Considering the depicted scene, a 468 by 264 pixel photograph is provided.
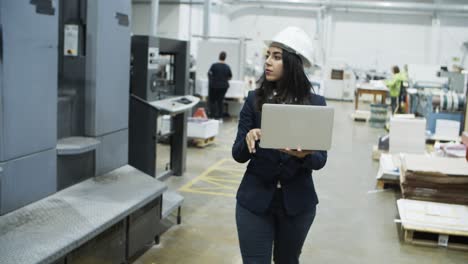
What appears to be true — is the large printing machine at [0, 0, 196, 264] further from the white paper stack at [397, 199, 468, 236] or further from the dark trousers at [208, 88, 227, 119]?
the dark trousers at [208, 88, 227, 119]

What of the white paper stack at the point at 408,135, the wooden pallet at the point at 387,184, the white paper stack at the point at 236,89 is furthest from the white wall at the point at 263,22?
the wooden pallet at the point at 387,184

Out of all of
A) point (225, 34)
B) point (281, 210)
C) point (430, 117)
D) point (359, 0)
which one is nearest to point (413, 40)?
point (359, 0)

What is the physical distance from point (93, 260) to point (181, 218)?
1734 mm

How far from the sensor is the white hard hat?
6.93ft

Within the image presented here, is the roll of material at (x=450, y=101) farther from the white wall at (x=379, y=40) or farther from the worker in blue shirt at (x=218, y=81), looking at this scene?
the white wall at (x=379, y=40)

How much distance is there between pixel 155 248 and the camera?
3992mm

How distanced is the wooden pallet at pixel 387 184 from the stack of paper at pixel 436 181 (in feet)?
3.22

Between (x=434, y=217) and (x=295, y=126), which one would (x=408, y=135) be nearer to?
(x=434, y=217)

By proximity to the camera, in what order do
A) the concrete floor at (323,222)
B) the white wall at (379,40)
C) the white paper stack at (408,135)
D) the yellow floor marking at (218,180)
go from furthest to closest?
1. the white wall at (379,40)
2. the white paper stack at (408,135)
3. the yellow floor marking at (218,180)
4. the concrete floor at (323,222)

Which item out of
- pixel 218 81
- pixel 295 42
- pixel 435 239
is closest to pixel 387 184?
pixel 435 239

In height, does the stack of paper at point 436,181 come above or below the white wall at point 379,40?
below

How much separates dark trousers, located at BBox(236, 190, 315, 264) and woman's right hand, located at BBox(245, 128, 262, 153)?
24 cm

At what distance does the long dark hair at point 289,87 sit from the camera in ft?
7.02

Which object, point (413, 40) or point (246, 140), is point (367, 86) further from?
point (246, 140)
